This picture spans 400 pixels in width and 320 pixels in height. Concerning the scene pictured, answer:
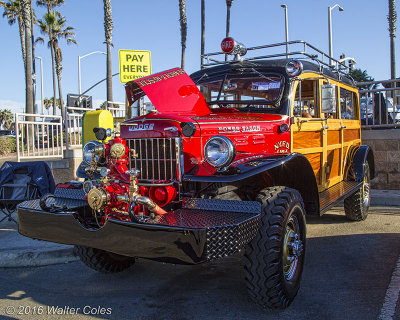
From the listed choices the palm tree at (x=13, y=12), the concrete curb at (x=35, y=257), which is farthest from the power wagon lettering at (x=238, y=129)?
the palm tree at (x=13, y=12)

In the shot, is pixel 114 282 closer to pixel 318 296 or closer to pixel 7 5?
pixel 318 296

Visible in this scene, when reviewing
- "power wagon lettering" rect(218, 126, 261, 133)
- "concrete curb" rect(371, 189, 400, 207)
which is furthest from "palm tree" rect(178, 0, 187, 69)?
"power wagon lettering" rect(218, 126, 261, 133)

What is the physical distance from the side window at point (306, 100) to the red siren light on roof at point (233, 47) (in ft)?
2.81

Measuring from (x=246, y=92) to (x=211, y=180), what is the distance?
2.00 meters

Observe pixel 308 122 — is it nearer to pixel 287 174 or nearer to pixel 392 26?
pixel 287 174

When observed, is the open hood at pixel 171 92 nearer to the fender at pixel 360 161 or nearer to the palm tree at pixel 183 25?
the fender at pixel 360 161

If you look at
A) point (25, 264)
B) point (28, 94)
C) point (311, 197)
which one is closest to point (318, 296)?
point (311, 197)

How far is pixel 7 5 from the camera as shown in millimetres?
34625

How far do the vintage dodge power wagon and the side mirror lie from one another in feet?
0.04

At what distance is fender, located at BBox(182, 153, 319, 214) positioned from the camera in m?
3.29

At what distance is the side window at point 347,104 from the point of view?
644cm

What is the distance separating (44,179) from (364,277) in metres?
4.78

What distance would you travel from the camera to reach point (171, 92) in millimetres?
4336

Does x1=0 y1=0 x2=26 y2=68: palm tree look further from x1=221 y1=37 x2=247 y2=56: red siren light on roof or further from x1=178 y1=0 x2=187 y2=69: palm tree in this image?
x1=221 y1=37 x2=247 y2=56: red siren light on roof
